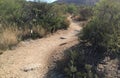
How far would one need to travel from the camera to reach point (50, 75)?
8.24m

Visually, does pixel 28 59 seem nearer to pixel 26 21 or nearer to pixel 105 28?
pixel 105 28

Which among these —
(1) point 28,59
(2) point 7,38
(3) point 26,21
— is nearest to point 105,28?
(1) point 28,59

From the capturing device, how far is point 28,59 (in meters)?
9.58

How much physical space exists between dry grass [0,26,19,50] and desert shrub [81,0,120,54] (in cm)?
332

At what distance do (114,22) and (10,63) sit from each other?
373 cm

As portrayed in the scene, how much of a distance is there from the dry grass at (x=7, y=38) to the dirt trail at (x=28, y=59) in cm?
32

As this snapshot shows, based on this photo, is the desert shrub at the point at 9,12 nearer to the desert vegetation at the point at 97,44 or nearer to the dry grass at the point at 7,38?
the dry grass at the point at 7,38

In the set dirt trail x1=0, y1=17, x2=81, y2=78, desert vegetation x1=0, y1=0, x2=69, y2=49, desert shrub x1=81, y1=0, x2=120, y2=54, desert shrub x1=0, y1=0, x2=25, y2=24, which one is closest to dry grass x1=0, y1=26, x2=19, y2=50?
desert vegetation x1=0, y1=0, x2=69, y2=49

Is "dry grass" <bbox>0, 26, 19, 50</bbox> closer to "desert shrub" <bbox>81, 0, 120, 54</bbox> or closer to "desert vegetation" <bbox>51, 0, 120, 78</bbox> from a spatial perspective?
"desert vegetation" <bbox>51, 0, 120, 78</bbox>

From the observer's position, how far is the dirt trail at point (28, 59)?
847 centimetres

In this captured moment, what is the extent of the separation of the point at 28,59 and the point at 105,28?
2.90 metres

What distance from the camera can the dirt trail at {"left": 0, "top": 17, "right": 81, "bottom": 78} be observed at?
8.47 metres

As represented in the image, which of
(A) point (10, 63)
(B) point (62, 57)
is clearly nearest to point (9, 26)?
(A) point (10, 63)

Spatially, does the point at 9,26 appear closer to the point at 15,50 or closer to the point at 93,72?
the point at 15,50
